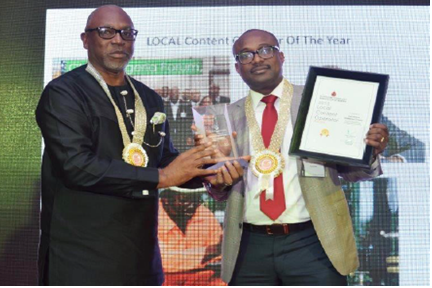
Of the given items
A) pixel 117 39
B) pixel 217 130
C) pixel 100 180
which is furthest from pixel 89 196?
pixel 117 39

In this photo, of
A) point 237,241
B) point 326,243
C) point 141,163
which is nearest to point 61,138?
point 141,163

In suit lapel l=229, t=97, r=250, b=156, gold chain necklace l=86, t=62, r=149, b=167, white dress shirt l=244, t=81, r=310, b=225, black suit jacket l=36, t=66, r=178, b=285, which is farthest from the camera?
suit lapel l=229, t=97, r=250, b=156

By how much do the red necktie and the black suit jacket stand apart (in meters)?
0.55

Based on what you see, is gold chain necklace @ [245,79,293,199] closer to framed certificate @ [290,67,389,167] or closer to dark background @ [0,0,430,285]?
framed certificate @ [290,67,389,167]

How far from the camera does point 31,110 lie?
14.8ft

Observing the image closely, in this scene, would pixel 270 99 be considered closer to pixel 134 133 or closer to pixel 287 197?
pixel 287 197

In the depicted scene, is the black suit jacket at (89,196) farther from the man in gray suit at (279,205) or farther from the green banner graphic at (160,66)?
the green banner graphic at (160,66)

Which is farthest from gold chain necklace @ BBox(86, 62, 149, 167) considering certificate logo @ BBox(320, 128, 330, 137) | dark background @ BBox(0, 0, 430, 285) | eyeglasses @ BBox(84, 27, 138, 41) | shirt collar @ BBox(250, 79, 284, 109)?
dark background @ BBox(0, 0, 430, 285)

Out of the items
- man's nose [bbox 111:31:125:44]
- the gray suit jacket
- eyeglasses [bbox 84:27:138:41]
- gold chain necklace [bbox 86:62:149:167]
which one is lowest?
the gray suit jacket

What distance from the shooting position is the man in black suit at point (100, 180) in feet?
8.20

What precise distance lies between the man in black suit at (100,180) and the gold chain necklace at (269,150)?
270 millimetres

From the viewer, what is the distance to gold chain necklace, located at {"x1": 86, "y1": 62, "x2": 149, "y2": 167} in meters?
2.60

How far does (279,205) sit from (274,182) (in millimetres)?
122

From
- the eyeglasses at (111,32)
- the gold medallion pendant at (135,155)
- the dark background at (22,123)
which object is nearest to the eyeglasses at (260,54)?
the eyeglasses at (111,32)
